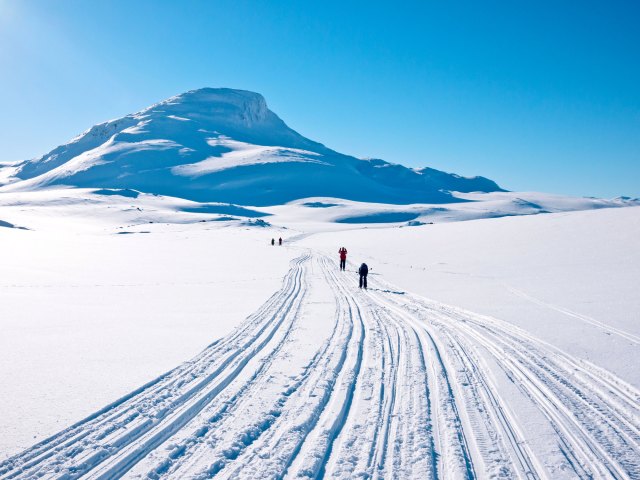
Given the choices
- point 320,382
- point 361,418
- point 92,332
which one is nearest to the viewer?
point 361,418

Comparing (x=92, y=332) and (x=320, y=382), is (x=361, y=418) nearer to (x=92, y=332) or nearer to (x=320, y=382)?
(x=320, y=382)

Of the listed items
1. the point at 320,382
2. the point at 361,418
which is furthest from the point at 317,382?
the point at 361,418

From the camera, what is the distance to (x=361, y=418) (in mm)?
6055

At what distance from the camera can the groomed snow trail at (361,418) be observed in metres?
4.89

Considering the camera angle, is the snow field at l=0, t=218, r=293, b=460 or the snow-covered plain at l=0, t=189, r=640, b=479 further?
the snow field at l=0, t=218, r=293, b=460

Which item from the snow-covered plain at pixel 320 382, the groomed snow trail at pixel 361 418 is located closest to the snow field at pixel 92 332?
the snow-covered plain at pixel 320 382

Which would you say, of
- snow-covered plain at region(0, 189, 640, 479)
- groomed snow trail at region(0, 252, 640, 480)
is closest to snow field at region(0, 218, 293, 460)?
snow-covered plain at region(0, 189, 640, 479)

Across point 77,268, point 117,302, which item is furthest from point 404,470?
point 77,268

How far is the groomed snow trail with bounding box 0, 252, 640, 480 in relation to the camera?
4.89 meters

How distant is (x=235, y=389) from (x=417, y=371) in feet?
10.7

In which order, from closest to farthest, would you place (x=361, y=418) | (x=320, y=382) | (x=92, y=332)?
1. (x=361, y=418)
2. (x=320, y=382)
3. (x=92, y=332)

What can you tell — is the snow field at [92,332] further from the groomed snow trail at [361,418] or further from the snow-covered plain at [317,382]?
the groomed snow trail at [361,418]

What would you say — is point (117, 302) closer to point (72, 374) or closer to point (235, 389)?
point (72, 374)

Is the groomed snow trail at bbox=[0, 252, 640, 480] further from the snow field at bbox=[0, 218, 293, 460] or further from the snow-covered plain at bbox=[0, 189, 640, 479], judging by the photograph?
the snow field at bbox=[0, 218, 293, 460]
